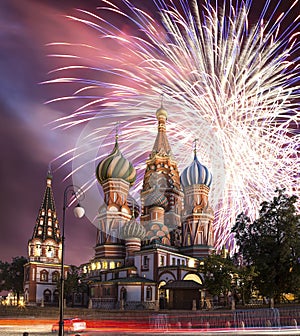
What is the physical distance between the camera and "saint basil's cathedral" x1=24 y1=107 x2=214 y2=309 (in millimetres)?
53344

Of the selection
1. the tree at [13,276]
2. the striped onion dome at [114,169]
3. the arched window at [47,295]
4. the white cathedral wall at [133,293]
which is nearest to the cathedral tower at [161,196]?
the striped onion dome at [114,169]

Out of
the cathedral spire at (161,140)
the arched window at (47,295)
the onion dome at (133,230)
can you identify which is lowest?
the arched window at (47,295)

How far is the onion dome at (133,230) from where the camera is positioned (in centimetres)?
6253

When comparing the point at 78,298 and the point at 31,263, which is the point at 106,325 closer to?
the point at 78,298

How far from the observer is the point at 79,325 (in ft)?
79.9

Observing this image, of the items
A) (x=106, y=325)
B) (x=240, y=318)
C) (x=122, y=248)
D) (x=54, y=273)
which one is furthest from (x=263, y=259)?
(x=54, y=273)

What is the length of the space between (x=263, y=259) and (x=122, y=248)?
95.0 ft

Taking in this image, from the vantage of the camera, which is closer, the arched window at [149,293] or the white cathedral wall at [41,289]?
the arched window at [149,293]

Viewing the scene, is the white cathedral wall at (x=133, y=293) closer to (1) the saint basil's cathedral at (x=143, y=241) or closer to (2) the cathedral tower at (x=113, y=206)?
(1) the saint basil's cathedral at (x=143, y=241)

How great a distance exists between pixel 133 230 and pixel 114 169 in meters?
11.1

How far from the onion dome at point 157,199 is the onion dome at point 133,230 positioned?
5587 mm

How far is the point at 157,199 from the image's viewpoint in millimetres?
68125

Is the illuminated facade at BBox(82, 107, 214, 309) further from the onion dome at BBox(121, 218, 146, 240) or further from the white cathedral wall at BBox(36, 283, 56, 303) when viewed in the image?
the white cathedral wall at BBox(36, 283, 56, 303)

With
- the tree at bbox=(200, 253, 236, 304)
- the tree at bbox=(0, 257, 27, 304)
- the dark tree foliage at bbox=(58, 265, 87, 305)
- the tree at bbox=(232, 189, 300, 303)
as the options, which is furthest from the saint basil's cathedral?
the tree at bbox=(232, 189, 300, 303)
